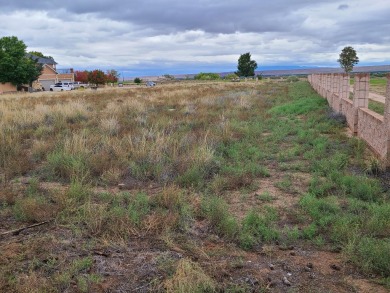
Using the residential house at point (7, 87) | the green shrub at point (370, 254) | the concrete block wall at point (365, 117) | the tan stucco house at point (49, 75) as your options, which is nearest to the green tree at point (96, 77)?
the tan stucco house at point (49, 75)

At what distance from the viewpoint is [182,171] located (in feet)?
23.1

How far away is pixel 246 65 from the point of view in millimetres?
115125

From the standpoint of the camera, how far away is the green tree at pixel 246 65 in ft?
378

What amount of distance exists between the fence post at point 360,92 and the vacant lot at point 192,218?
1580 millimetres

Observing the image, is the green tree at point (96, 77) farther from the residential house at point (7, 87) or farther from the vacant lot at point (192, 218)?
the vacant lot at point (192, 218)

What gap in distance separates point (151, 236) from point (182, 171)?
2.56 m

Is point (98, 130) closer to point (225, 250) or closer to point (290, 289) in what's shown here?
point (225, 250)

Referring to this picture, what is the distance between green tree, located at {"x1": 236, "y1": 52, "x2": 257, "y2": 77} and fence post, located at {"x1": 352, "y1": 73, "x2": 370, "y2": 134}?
4220 inches

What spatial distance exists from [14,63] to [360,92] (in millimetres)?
54515

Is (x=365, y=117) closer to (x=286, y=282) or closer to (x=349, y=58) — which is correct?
(x=286, y=282)

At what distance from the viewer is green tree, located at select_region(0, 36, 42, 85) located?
54.6m

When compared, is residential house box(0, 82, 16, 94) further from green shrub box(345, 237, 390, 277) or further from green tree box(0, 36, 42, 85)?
green shrub box(345, 237, 390, 277)

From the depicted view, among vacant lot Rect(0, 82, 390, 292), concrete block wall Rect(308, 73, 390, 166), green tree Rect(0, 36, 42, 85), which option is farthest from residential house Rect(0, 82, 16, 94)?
concrete block wall Rect(308, 73, 390, 166)

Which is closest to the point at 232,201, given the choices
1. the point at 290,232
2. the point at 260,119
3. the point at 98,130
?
the point at 290,232
